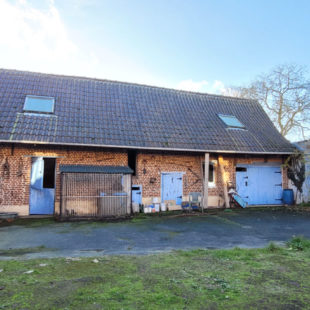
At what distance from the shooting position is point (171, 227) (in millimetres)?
9008

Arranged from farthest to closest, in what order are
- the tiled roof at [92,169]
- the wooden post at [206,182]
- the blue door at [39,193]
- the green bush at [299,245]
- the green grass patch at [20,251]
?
the wooden post at [206,182] < the blue door at [39,193] < the tiled roof at [92,169] < the green bush at [299,245] < the green grass patch at [20,251]

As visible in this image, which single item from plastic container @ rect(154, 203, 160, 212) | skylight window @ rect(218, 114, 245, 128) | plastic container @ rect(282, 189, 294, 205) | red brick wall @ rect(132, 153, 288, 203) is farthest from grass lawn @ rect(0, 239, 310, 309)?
skylight window @ rect(218, 114, 245, 128)

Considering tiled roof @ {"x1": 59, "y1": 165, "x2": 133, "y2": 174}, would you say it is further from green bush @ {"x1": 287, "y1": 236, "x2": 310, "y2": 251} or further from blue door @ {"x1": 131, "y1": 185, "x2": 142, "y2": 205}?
green bush @ {"x1": 287, "y1": 236, "x2": 310, "y2": 251}

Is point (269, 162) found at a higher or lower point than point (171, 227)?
higher

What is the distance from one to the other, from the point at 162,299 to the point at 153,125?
34.5 ft

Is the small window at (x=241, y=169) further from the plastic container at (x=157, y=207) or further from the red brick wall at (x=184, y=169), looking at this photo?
the plastic container at (x=157, y=207)

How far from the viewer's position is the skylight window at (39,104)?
38.8 feet

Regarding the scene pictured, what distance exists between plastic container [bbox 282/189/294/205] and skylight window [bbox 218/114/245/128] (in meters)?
4.39

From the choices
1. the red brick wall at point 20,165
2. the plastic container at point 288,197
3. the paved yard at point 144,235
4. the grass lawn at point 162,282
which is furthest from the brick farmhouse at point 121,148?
the grass lawn at point 162,282

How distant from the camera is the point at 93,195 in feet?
34.3

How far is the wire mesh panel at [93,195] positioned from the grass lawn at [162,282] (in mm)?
5251

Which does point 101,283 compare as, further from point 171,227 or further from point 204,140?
point 204,140

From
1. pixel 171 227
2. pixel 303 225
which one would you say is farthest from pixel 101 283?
pixel 303 225

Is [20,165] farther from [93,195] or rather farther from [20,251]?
[20,251]
